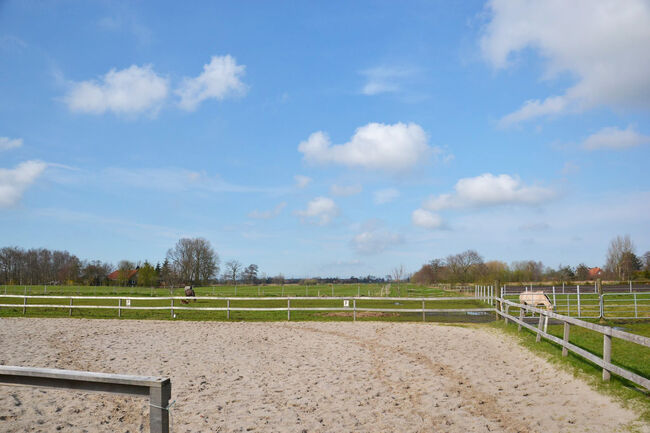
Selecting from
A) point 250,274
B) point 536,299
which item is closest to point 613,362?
point 536,299

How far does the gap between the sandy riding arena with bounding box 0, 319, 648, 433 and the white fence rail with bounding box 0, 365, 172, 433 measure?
2.81 meters

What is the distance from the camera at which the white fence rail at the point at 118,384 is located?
108 inches

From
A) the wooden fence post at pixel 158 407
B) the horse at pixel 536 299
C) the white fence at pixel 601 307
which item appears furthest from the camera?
the horse at pixel 536 299

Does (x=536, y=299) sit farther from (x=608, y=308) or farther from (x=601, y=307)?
(x=601, y=307)

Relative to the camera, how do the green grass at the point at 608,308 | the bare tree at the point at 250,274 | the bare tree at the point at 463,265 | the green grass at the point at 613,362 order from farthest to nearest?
1. the bare tree at the point at 250,274
2. the bare tree at the point at 463,265
3. the green grass at the point at 608,308
4. the green grass at the point at 613,362

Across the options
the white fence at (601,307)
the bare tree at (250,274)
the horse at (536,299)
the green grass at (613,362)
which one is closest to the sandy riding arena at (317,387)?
the green grass at (613,362)

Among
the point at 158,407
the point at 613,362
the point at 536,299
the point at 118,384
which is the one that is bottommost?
the point at 536,299

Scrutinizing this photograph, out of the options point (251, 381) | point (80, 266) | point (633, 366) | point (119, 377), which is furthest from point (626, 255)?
point (80, 266)

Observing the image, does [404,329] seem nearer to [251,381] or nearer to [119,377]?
[251,381]

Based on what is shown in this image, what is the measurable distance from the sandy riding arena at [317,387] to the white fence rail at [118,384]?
A: 281 cm

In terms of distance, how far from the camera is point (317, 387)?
7352 mm

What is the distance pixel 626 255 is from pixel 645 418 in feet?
220

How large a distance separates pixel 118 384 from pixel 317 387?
5.02m

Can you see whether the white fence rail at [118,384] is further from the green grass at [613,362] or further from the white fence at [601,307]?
the white fence at [601,307]
